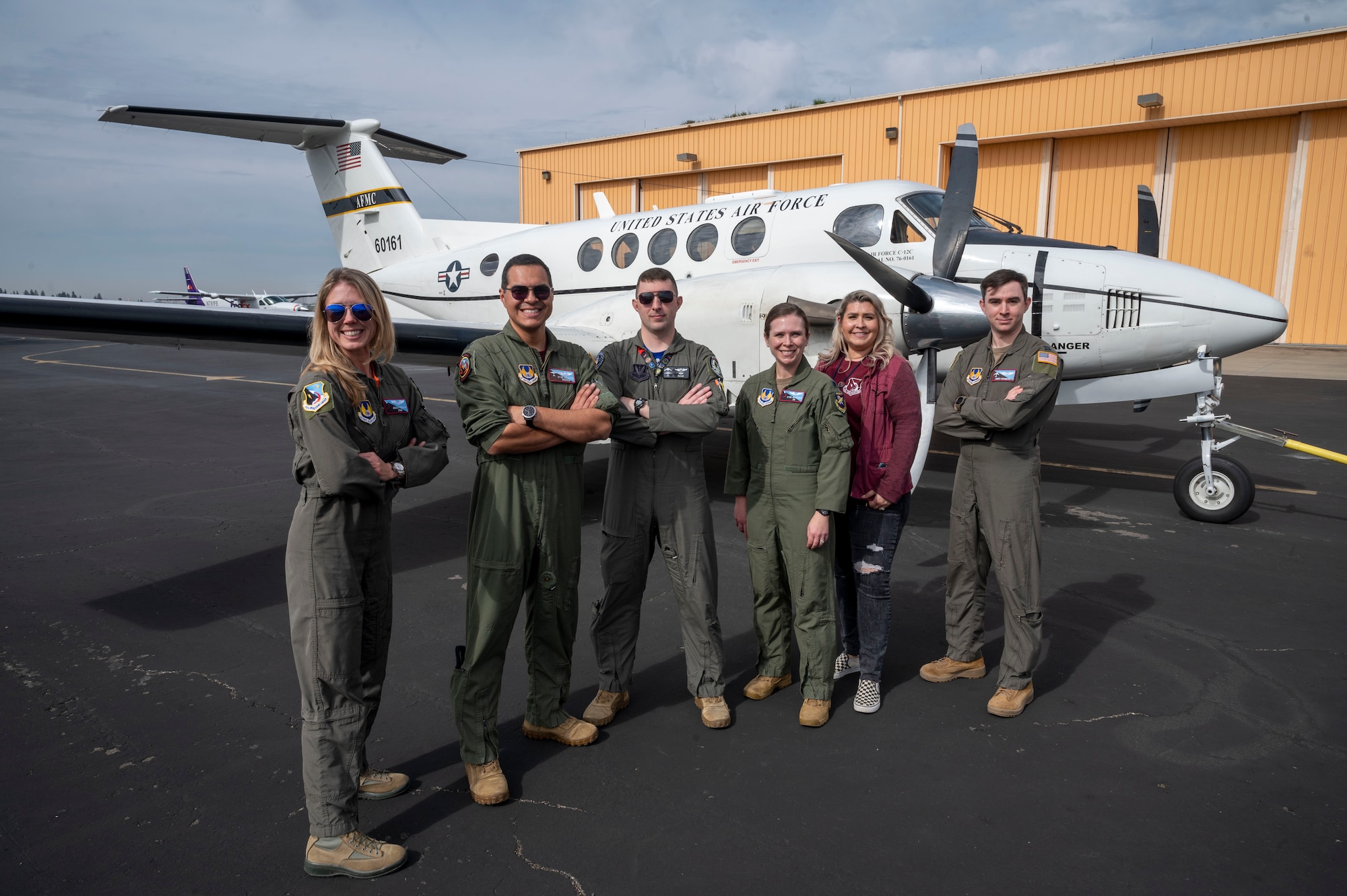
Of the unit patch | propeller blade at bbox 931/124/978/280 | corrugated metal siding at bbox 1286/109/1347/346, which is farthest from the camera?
corrugated metal siding at bbox 1286/109/1347/346

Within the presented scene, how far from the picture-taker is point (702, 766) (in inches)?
128

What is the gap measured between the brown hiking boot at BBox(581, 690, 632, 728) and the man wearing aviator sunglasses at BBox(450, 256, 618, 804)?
0.51 m

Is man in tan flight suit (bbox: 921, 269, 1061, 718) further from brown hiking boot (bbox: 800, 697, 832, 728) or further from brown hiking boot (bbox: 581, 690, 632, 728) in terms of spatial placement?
brown hiking boot (bbox: 581, 690, 632, 728)

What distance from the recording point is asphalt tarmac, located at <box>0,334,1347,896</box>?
8.72 ft

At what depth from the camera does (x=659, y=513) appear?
3.56 m

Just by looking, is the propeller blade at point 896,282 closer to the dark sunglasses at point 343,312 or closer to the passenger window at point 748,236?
the passenger window at point 748,236

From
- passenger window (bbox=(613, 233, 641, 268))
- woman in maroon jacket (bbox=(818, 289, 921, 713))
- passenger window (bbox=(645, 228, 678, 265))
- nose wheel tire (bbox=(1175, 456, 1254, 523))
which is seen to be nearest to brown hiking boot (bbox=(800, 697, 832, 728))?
woman in maroon jacket (bbox=(818, 289, 921, 713))

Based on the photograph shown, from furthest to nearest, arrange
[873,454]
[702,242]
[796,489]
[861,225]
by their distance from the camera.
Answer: [702,242]
[861,225]
[873,454]
[796,489]

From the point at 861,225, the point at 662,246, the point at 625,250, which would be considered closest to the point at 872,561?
the point at 861,225

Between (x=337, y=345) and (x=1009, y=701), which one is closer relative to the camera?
(x=337, y=345)

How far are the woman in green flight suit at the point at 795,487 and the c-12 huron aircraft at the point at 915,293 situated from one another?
2234 millimetres

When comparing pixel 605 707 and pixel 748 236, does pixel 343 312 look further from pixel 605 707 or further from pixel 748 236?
pixel 748 236

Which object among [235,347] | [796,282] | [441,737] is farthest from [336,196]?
[441,737]

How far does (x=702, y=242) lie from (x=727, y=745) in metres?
6.63
